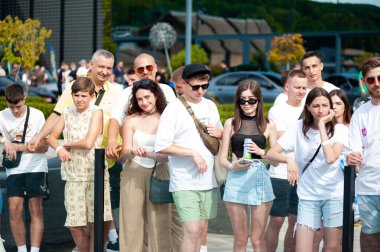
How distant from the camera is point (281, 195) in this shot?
6328 mm

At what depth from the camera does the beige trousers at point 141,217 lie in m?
6.67

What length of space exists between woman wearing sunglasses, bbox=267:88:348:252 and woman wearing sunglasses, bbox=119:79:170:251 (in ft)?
3.18

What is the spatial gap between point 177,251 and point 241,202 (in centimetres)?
62

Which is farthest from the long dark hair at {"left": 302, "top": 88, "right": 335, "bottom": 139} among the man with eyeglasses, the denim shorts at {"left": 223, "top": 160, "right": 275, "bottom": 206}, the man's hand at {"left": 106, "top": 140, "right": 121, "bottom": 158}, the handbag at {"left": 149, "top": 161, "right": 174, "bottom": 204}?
the man's hand at {"left": 106, "top": 140, "right": 121, "bottom": 158}

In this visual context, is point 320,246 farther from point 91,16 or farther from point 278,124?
point 91,16

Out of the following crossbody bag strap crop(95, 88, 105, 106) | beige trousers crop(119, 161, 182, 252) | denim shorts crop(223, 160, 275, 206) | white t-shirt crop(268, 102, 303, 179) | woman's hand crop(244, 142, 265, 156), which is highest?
crossbody bag strap crop(95, 88, 105, 106)

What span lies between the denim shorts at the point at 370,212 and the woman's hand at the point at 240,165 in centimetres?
82

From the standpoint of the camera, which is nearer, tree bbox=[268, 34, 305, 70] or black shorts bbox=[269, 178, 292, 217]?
black shorts bbox=[269, 178, 292, 217]

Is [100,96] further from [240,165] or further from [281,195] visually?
[281,195]

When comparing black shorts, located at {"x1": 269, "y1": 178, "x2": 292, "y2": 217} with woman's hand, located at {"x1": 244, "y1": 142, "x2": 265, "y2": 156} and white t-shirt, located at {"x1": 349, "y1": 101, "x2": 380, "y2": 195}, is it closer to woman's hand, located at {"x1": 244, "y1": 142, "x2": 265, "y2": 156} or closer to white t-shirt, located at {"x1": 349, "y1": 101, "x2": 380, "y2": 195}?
woman's hand, located at {"x1": 244, "y1": 142, "x2": 265, "y2": 156}

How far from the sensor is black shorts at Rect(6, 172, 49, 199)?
7402 millimetres

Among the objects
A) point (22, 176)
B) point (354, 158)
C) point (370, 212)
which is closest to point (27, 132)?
point (22, 176)

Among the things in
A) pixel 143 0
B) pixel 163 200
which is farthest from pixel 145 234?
pixel 143 0

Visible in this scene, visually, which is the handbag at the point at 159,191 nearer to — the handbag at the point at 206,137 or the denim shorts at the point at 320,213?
the handbag at the point at 206,137
